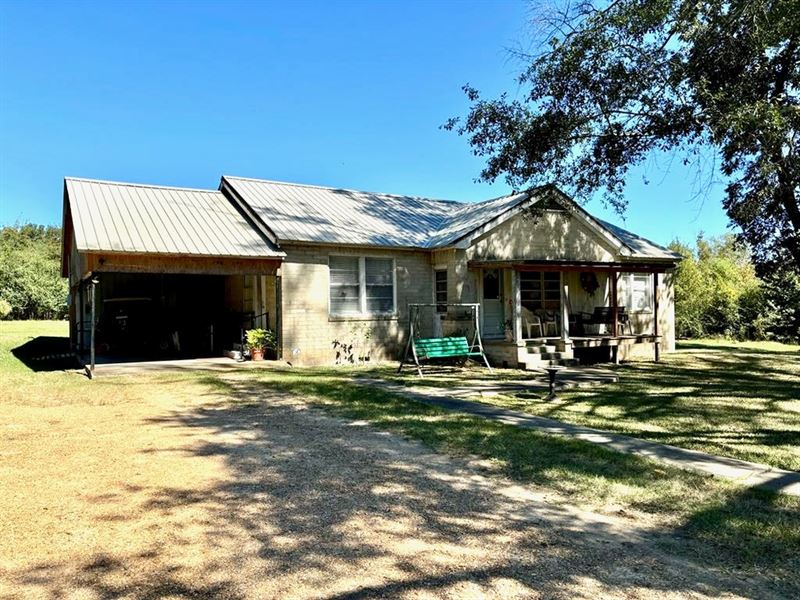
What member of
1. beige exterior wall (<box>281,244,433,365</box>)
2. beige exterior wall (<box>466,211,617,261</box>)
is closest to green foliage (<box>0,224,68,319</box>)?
beige exterior wall (<box>281,244,433,365</box>)

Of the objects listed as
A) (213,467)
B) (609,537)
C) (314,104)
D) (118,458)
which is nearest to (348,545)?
(609,537)

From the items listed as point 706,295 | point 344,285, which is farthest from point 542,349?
point 706,295

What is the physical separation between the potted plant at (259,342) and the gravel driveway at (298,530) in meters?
8.47

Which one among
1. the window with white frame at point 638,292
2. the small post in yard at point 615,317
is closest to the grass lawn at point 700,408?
the small post in yard at point 615,317

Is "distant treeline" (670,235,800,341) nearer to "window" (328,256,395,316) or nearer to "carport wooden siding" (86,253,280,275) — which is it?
"window" (328,256,395,316)

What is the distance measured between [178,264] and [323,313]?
3886mm

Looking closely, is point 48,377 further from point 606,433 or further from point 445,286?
point 606,433

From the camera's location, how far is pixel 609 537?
4.10 metres

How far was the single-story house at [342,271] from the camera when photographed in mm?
14656

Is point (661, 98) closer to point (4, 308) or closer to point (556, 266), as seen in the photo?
point (556, 266)

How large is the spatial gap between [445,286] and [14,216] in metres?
58.1

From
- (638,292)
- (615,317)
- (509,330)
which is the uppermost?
(638,292)

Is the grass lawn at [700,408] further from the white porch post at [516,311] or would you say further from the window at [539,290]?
the window at [539,290]

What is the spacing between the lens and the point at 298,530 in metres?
4.12
